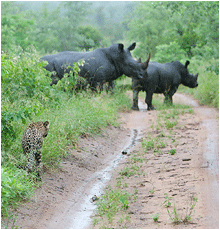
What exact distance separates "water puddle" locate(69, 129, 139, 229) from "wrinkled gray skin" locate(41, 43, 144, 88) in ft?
11.5

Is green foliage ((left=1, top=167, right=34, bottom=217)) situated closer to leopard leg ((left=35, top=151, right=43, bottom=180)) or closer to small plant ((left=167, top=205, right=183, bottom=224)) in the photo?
leopard leg ((left=35, top=151, right=43, bottom=180))

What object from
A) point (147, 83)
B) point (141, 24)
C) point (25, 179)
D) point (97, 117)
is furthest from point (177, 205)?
point (141, 24)

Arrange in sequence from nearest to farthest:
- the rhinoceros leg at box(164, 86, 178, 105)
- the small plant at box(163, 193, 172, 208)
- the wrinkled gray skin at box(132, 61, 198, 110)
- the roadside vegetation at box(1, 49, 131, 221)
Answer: the small plant at box(163, 193, 172, 208) → the roadside vegetation at box(1, 49, 131, 221) → the wrinkled gray skin at box(132, 61, 198, 110) → the rhinoceros leg at box(164, 86, 178, 105)

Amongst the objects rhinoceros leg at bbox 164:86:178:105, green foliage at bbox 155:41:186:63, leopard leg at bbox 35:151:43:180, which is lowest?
rhinoceros leg at bbox 164:86:178:105

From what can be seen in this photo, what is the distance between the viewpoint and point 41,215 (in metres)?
4.10

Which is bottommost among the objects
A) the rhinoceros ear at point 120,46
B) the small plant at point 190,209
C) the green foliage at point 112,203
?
the green foliage at point 112,203

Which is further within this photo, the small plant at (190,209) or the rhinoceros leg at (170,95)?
the rhinoceros leg at (170,95)

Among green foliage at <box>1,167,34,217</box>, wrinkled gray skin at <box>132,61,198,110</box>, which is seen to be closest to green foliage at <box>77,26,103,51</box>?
wrinkled gray skin at <box>132,61,198,110</box>

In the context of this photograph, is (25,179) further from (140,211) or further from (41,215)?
(140,211)

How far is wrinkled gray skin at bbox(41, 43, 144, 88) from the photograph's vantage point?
10566 millimetres

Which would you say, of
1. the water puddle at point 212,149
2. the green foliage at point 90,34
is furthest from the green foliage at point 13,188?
the green foliage at point 90,34

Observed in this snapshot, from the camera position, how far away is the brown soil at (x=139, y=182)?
3.94 m

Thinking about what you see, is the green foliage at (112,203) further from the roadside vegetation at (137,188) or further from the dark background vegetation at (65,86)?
the dark background vegetation at (65,86)

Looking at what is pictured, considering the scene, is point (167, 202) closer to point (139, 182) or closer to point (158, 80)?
point (139, 182)
